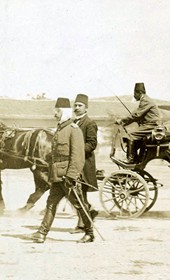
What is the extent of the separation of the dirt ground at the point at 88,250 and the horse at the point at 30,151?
582 mm

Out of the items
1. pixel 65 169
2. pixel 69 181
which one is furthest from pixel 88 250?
pixel 65 169

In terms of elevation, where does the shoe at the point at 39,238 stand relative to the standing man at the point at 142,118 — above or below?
below

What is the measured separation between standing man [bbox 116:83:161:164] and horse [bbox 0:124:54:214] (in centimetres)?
167

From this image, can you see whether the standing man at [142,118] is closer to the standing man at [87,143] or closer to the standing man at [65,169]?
the standing man at [87,143]

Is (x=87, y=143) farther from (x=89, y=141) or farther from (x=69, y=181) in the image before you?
(x=69, y=181)

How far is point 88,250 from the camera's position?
664 cm

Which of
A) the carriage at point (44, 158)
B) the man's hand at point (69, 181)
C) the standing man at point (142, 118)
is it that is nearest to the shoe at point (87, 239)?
the man's hand at point (69, 181)

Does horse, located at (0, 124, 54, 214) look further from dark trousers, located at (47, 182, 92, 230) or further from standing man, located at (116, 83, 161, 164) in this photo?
dark trousers, located at (47, 182, 92, 230)

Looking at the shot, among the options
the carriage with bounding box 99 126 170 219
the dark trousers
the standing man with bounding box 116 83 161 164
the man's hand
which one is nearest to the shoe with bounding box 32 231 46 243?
the dark trousers

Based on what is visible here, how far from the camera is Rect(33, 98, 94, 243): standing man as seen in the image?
7.04m

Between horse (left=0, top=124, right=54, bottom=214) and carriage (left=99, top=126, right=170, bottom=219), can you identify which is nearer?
carriage (left=99, top=126, right=170, bottom=219)

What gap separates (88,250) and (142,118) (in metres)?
3.02

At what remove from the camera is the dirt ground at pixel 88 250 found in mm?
5539

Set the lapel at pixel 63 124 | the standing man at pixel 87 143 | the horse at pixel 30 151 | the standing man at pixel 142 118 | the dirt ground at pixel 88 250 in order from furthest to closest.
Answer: the horse at pixel 30 151 → the standing man at pixel 142 118 → the standing man at pixel 87 143 → the lapel at pixel 63 124 → the dirt ground at pixel 88 250
